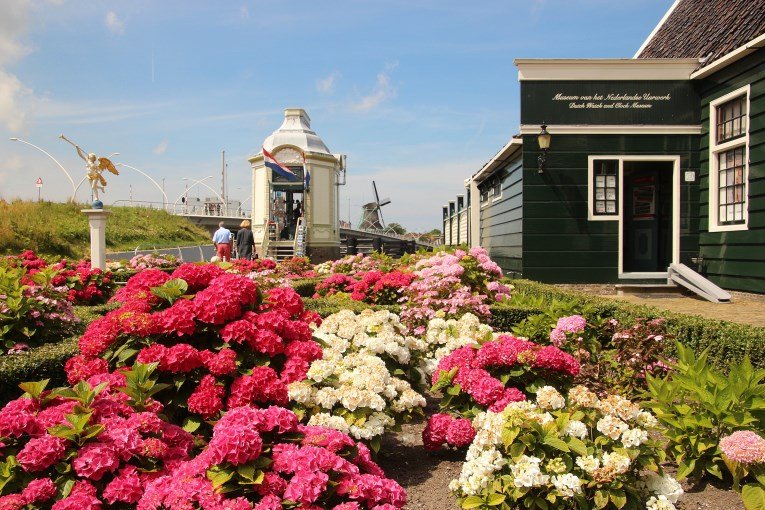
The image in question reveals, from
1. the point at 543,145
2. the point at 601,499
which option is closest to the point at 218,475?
the point at 601,499

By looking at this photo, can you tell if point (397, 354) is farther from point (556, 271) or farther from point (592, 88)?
point (592, 88)

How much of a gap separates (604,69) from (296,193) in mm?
22688

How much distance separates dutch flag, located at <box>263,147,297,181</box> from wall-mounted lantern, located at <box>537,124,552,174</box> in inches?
769

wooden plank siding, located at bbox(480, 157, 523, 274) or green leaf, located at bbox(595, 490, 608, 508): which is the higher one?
wooden plank siding, located at bbox(480, 157, 523, 274)

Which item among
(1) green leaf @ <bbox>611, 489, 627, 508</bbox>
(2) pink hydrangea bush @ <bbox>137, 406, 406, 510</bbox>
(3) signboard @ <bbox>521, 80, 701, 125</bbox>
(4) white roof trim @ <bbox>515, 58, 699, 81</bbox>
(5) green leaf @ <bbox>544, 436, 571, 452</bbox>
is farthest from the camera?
(3) signboard @ <bbox>521, 80, 701, 125</bbox>

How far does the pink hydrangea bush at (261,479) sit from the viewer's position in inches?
104

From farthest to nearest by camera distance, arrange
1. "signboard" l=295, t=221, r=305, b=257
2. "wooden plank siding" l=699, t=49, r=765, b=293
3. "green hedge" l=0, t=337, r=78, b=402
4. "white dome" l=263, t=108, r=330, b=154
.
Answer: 1. "white dome" l=263, t=108, r=330, b=154
2. "signboard" l=295, t=221, r=305, b=257
3. "wooden plank siding" l=699, t=49, r=765, b=293
4. "green hedge" l=0, t=337, r=78, b=402

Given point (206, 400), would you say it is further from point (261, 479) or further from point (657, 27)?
point (657, 27)

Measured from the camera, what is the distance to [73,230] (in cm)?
2964

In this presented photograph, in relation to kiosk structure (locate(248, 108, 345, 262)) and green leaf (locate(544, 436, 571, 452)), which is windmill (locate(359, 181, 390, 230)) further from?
green leaf (locate(544, 436, 571, 452))

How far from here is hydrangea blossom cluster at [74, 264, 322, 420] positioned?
3.79 metres

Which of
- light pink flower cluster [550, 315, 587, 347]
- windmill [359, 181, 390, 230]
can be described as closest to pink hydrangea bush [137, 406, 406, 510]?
light pink flower cluster [550, 315, 587, 347]

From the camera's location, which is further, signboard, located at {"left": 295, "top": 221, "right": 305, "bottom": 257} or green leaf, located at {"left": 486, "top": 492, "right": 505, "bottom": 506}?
signboard, located at {"left": 295, "top": 221, "right": 305, "bottom": 257}

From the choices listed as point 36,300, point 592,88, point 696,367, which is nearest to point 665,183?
point 592,88
